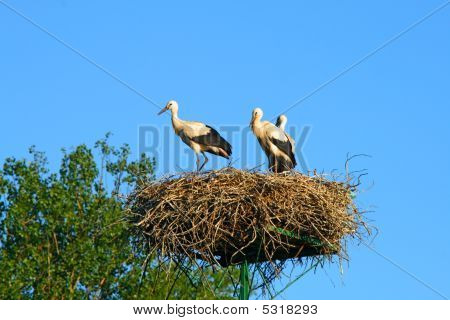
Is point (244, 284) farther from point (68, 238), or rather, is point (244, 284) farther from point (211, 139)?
point (68, 238)

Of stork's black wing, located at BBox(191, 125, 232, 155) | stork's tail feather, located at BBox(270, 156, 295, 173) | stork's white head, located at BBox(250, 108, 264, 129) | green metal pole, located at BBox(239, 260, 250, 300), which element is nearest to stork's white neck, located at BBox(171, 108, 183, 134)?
stork's black wing, located at BBox(191, 125, 232, 155)

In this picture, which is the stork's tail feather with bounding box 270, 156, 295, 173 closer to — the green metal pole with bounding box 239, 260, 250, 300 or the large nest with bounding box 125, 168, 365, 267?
the large nest with bounding box 125, 168, 365, 267

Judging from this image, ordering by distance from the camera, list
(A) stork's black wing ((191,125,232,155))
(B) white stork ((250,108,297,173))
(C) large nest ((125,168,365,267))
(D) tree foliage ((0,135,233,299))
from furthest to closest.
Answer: (D) tree foliage ((0,135,233,299)) → (A) stork's black wing ((191,125,232,155)) → (B) white stork ((250,108,297,173)) → (C) large nest ((125,168,365,267))

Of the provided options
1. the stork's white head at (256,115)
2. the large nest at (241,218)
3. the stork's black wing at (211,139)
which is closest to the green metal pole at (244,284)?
the large nest at (241,218)

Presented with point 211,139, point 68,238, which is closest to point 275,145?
point 211,139

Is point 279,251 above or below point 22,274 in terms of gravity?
below

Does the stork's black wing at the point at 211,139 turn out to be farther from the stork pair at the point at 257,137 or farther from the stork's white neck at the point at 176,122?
the stork's white neck at the point at 176,122

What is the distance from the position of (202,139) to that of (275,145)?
2.87 feet

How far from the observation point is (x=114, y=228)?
21375mm

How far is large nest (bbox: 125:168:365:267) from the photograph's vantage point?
34.0 ft
